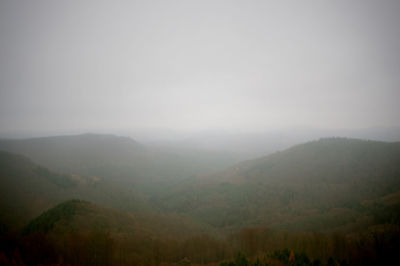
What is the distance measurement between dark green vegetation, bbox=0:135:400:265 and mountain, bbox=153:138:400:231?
0.15 metres

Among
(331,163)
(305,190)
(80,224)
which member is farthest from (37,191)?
(331,163)

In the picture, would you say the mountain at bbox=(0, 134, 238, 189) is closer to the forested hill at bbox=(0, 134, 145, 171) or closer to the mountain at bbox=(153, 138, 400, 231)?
the forested hill at bbox=(0, 134, 145, 171)

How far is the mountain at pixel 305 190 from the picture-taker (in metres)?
17.8

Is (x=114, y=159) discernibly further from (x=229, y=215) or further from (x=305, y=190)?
(x=305, y=190)

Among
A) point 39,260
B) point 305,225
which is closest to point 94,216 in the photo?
point 39,260

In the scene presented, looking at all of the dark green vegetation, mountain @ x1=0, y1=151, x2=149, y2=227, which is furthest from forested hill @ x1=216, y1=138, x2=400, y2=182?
mountain @ x1=0, y1=151, x2=149, y2=227

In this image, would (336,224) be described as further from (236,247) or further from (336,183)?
(336,183)

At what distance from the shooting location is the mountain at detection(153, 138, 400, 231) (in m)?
17.8

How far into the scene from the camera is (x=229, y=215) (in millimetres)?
24062

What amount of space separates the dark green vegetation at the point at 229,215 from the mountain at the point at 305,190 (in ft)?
0.50

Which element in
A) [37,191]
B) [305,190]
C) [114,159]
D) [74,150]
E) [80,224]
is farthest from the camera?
[74,150]

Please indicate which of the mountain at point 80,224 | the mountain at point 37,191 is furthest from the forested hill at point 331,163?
the mountain at point 37,191

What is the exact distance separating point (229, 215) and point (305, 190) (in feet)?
41.0

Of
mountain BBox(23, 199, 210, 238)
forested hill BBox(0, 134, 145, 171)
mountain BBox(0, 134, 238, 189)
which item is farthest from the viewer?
forested hill BBox(0, 134, 145, 171)
